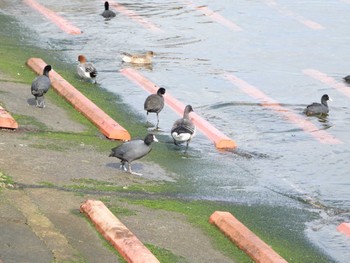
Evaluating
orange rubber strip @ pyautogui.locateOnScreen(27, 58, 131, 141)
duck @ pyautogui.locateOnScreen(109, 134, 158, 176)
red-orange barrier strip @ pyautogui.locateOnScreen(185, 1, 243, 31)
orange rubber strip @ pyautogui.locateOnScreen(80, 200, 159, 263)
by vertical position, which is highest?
orange rubber strip @ pyautogui.locateOnScreen(80, 200, 159, 263)

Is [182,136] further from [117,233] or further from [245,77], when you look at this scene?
[245,77]

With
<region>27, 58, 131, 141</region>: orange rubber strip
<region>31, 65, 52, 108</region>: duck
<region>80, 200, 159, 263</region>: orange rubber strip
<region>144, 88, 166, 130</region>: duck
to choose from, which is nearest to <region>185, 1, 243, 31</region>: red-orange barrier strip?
<region>27, 58, 131, 141</region>: orange rubber strip

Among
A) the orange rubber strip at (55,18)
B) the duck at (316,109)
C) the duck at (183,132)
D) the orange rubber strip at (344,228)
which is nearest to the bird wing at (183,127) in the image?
the duck at (183,132)

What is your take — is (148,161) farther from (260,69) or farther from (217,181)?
(260,69)

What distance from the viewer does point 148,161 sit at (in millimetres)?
15961

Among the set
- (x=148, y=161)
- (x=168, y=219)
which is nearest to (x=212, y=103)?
(x=148, y=161)

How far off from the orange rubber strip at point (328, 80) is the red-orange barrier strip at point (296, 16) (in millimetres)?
4405

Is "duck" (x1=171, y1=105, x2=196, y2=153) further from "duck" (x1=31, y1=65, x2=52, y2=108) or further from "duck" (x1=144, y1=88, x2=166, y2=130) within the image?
"duck" (x1=31, y1=65, x2=52, y2=108)

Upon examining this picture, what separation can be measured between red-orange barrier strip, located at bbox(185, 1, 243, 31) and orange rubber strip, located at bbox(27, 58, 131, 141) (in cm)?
725

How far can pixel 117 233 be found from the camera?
11906mm

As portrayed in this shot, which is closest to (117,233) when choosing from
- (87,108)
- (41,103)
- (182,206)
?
(182,206)

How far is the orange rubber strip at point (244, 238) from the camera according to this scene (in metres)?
11.9

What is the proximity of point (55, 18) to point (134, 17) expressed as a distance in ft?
6.35

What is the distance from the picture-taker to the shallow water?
15.5 m
